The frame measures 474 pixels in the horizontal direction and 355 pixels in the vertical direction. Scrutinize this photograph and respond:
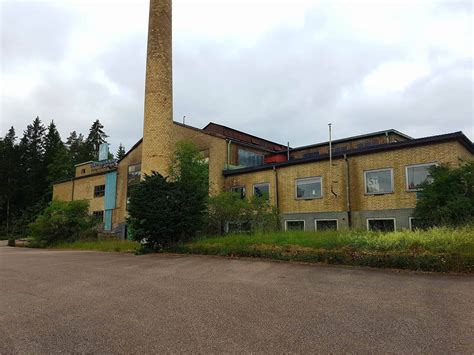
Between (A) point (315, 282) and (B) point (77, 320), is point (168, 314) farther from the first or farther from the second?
(A) point (315, 282)

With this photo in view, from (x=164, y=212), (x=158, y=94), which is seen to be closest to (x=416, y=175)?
(x=164, y=212)

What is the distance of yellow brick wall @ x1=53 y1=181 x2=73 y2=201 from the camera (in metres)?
45.5

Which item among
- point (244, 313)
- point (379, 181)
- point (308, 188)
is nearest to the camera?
point (244, 313)

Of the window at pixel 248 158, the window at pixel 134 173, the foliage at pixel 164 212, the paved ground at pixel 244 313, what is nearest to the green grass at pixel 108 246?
the foliage at pixel 164 212

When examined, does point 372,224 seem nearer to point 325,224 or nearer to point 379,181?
point 379,181

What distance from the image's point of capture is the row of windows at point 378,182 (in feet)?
62.2

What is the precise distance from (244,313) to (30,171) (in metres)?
64.9

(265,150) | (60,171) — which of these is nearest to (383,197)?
(265,150)

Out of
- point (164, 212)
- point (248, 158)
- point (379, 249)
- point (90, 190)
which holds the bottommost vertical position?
point (379, 249)

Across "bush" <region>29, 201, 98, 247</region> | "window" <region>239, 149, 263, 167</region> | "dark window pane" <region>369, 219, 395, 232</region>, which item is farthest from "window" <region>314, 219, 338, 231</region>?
"bush" <region>29, 201, 98, 247</region>

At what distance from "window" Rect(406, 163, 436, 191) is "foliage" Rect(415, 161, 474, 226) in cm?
222

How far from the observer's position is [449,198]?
1512 centimetres

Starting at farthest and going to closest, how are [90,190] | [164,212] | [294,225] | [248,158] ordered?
[90,190] < [248,158] < [294,225] < [164,212]

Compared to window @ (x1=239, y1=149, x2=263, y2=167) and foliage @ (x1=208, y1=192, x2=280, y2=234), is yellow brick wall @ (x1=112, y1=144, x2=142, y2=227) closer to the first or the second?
window @ (x1=239, y1=149, x2=263, y2=167)
